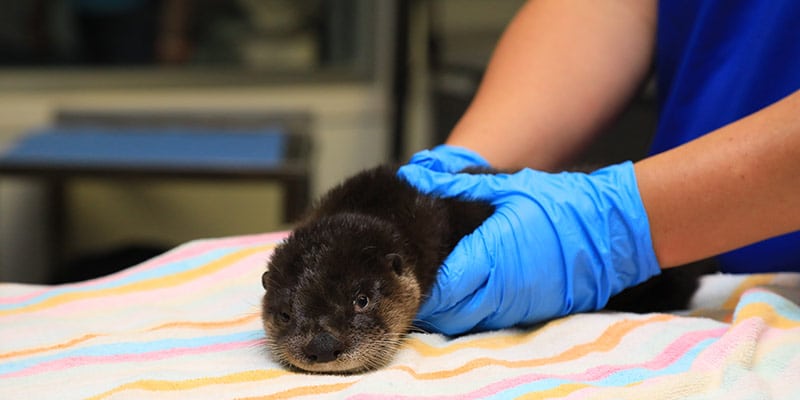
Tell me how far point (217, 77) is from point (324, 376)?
2615 mm

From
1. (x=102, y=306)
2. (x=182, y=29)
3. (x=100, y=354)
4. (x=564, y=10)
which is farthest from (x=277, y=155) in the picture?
(x=100, y=354)

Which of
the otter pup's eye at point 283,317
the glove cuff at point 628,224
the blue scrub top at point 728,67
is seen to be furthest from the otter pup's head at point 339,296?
the blue scrub top at point 728,67

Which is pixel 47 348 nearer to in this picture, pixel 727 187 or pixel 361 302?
pixel 361 302

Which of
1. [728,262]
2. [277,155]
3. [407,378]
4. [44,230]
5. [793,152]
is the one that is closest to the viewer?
[407,378]

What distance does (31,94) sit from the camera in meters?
3.30

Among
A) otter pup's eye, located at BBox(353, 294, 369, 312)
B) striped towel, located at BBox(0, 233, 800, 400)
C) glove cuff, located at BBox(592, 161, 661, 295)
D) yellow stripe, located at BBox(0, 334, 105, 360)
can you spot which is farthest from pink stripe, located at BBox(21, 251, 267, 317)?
glove cuff, located at BBox(592, 161, 661, 295)

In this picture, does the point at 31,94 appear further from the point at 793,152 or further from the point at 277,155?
the point at 793,152

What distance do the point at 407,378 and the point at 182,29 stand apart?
2827 mm

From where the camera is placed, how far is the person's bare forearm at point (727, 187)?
105 centimetres

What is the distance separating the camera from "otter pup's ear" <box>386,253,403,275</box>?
3.52 feet

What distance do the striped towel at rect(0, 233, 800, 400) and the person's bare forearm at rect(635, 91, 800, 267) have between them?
0.10 m

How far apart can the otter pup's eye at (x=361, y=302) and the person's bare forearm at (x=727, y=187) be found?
0.41 metres

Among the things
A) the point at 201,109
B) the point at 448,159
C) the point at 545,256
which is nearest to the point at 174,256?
the point at 448,159

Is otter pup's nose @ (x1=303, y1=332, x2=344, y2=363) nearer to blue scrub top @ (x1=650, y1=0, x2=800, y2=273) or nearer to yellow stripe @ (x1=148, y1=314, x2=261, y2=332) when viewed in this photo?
yellow stripe @ (x1=148, y1=314, x2=261, y2=332)
